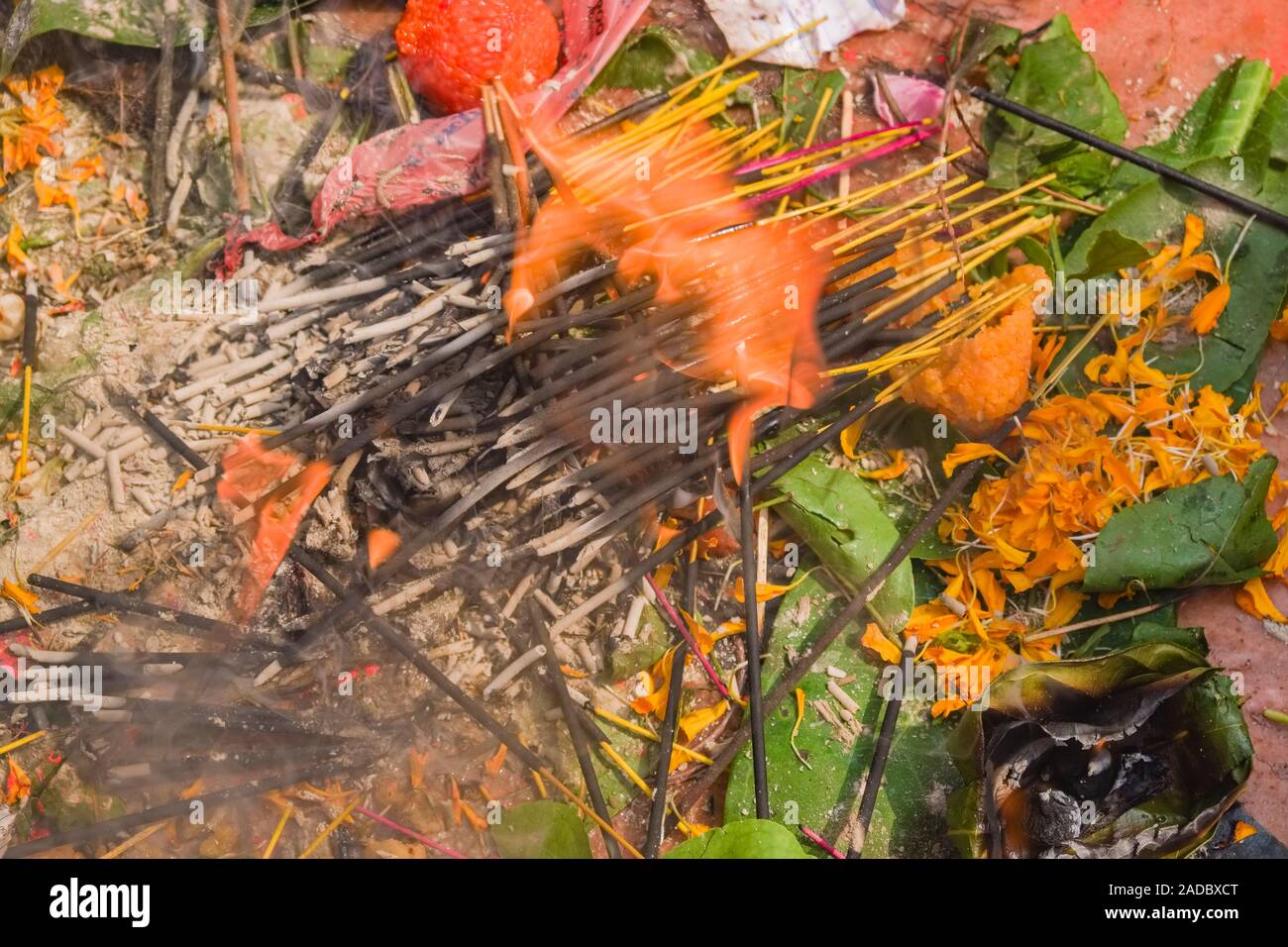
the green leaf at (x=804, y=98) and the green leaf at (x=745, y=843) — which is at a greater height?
the green leaf at (x=804, y=98)

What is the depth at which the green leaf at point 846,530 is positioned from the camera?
4.29 metres

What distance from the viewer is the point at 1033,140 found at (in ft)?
15.6

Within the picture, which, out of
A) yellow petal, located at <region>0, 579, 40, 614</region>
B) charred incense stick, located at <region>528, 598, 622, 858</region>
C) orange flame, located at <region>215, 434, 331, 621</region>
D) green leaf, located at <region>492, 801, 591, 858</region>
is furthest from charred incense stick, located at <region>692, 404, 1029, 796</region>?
yellow petal, located at <region>0, 579, 40, 614</region>

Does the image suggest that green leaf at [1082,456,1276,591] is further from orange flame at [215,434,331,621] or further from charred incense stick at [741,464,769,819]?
orange flame at [215,434,331,621]

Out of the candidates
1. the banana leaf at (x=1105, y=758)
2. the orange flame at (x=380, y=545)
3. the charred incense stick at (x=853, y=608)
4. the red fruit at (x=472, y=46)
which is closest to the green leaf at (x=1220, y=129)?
the charred incense stick at (x=853, y=608)

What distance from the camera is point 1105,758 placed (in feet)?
12.9

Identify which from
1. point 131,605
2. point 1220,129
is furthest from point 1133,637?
point 131,605

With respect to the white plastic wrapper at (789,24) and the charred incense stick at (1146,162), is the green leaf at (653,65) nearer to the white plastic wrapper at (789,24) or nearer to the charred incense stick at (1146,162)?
the white plastic wrapper at (789,24)

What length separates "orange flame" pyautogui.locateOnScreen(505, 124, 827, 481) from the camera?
14.0 feet

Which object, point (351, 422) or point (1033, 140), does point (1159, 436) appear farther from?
point (351, 422)

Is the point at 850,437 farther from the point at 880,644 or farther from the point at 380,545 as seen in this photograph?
the point at 380,545

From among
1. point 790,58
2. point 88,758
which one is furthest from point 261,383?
point 790,58

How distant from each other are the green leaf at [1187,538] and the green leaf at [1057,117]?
57.3 inches

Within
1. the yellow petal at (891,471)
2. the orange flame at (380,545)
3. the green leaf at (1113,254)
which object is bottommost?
the orange flame at (380,545)
